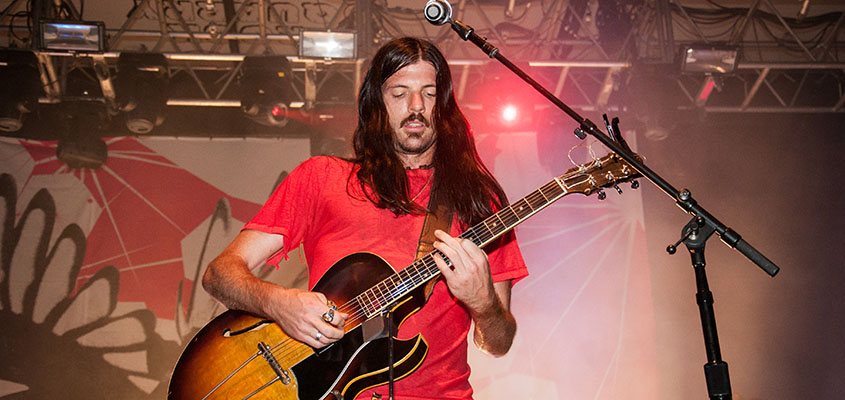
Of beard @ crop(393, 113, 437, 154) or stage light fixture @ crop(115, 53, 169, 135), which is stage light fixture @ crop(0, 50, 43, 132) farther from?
beard @ crop(393, 113, 437, 154)

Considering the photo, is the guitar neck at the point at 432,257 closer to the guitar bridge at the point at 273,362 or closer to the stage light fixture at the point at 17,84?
the guitar bridge at the point at 273,362

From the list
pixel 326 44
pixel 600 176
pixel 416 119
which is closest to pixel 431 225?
pixel 416 119

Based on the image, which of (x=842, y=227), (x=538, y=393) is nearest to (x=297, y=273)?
(x=538, y=393)

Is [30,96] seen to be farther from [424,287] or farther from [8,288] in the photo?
[424,287]

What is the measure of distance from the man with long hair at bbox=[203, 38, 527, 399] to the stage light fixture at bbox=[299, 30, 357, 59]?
4.04m

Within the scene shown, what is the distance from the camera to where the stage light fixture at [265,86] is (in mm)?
Result: 7086

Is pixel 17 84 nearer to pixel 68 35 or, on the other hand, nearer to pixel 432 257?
pixel 68 35

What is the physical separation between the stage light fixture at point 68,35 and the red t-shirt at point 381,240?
5290mm

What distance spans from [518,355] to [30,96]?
5.96m

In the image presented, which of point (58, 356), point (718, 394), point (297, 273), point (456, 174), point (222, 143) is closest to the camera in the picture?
point (718, 394)

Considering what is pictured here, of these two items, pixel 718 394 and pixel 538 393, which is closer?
pixel 718 394

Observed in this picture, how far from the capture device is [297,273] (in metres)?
7.32

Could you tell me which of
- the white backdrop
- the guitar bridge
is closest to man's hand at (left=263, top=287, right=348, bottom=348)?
the guitar bridge

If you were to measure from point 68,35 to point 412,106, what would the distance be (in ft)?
18.1
